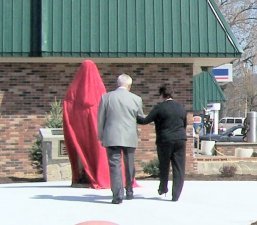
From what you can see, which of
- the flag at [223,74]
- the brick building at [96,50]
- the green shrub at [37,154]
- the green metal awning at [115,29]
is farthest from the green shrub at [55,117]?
the flag at [223,74]

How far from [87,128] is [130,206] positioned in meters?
2.60

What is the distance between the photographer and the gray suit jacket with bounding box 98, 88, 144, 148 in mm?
10359

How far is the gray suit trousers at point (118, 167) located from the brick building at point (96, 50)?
7.76m

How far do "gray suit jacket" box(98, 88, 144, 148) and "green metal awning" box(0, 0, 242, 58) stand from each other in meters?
7.49

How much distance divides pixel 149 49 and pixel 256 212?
8.60 meters

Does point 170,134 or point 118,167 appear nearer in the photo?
point 118,167

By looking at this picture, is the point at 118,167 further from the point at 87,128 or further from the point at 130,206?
the point at 87,128

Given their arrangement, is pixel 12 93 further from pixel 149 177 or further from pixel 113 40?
pixel 149 177

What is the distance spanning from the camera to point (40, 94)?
18.8 metres

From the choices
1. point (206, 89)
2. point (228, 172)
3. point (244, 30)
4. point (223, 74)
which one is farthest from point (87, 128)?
point (244, 30)

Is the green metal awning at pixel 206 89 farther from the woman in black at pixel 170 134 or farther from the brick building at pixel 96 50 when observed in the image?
the woman in black at pixel 170 134

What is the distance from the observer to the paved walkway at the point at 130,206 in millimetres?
9203

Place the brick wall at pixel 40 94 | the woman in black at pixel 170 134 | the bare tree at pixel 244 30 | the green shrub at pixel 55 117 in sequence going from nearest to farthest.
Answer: the woman in black at pixel 170 134, the green shrub at pixel 55 117, the brick wall at pixel 40 94, the bare tree at pixel 244 30

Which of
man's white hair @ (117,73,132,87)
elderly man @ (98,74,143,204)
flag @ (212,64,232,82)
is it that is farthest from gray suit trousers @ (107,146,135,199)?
flag @ (212,64,232,82)
